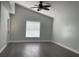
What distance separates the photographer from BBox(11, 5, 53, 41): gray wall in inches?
305

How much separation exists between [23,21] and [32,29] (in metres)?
1.03

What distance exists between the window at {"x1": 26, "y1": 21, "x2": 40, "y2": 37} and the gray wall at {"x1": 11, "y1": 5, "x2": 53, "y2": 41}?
0.88 feet

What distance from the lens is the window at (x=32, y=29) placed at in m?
8.07

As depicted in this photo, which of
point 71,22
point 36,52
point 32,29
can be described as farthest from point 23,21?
point 71,22

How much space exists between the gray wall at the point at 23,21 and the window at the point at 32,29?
269mm

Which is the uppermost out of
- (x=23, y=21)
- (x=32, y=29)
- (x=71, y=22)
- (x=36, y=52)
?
(x=23, y=21)

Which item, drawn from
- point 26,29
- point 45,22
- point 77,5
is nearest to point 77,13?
point 77,5

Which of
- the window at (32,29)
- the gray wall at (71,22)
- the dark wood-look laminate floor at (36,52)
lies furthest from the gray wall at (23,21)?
the dark wood-look laminate floor at (36,52)

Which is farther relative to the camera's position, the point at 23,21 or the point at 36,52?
the point at 23,21

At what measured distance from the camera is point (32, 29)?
8.24 meters

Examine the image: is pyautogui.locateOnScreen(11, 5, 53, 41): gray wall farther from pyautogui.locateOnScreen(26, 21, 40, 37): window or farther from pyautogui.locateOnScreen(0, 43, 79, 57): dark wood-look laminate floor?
pyautogui.locateOnScreen(0, 43, 79, 57): dark wood-look laminate floor

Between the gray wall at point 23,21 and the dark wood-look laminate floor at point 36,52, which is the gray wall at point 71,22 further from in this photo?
the gray wall at point 23,21

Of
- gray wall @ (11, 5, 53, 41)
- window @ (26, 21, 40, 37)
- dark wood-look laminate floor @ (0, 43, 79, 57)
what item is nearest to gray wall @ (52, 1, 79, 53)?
dark wood-look laminate floor @ (0, 43, 79, 57)

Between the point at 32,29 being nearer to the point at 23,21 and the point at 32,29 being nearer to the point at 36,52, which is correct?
the point at 23,21
